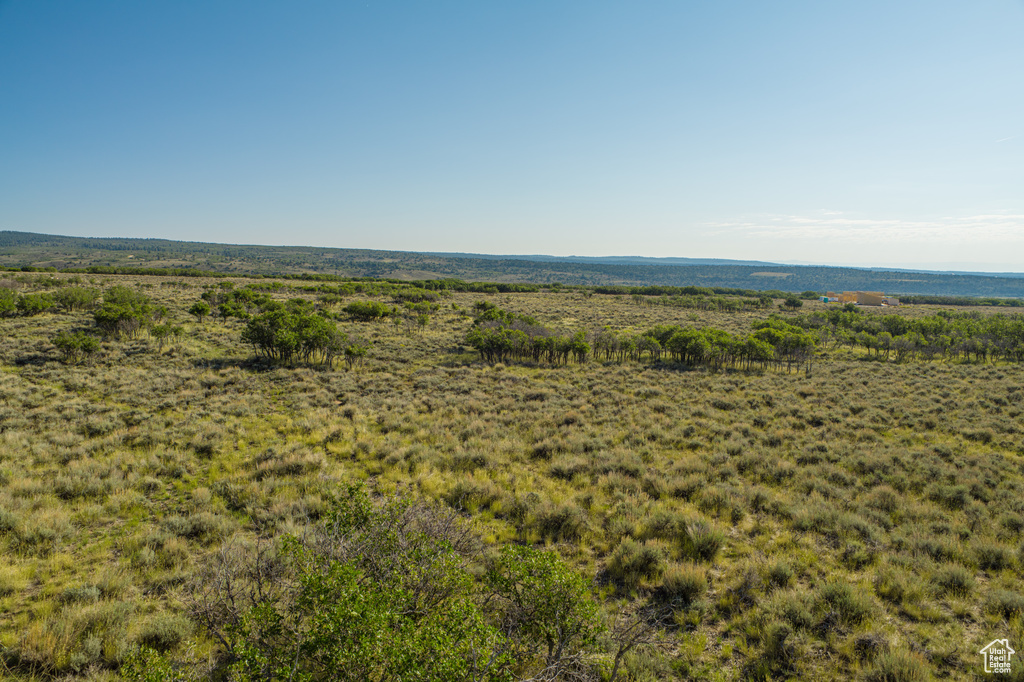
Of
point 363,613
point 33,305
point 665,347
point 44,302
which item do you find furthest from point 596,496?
point 44,302

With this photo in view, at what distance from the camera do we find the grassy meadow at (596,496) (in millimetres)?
6125

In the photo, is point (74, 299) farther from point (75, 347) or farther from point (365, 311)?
point (365, 311)

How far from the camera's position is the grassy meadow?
20.1 ft

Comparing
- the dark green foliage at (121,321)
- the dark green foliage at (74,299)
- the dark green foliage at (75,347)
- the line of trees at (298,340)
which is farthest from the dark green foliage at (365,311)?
the dark green foliage at (74,299)

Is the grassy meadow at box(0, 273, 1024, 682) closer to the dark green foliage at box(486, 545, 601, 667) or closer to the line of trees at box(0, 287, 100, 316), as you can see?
the dark green foliage at box(486, 545, 601, 667)

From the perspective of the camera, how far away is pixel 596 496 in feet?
35.1

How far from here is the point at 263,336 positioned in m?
25.7

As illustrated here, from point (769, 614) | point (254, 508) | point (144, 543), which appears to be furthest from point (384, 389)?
point (769, 614)

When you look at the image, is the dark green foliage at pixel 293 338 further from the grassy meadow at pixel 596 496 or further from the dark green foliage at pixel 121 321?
the dark green foliage at pixel 121 321

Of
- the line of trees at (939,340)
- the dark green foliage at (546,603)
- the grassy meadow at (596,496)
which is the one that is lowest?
the grassy meadow at (596,496)

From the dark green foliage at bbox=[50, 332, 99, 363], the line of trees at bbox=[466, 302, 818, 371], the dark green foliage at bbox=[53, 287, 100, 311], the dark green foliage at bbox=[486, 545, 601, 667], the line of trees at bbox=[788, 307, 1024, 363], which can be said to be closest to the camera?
the dark green foliage at bbox=[486, 545, 601, 667]

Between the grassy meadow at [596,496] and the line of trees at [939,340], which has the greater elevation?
the line of trees at [939,340]

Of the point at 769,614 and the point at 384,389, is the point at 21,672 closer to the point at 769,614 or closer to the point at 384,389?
the point at 769,614

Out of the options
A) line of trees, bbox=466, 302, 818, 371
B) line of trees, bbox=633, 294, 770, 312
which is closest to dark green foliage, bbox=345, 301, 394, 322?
line of trees, bbox=466, 302, 818, 371
